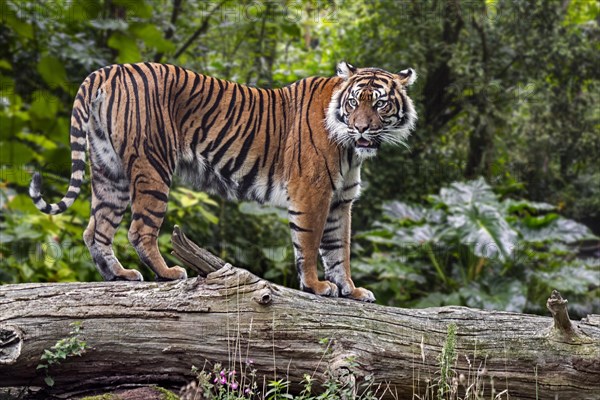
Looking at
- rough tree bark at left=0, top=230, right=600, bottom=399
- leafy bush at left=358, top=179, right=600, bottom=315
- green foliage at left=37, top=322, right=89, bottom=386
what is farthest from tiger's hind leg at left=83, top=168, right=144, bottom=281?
leafy bush at left=358, top=179, right=600, bottom=315

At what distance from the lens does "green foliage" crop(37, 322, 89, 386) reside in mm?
4305

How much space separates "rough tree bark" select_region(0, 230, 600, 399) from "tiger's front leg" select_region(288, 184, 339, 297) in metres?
0.24

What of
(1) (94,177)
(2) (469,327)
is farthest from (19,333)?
(2) (469,327)

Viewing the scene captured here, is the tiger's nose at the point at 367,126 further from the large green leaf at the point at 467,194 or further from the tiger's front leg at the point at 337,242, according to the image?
the large green leaf at the point at 467,194

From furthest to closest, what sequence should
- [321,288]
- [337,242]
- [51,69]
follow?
1. [51,69]
2. [337,242]
3. [321,288]

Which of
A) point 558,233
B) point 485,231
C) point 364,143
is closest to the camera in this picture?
point 364,143

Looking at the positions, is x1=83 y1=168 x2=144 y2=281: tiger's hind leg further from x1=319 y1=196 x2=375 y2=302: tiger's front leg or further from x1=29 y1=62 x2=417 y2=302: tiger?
x1=319 y1=196 x2=375 y2=302: tiger's front leg

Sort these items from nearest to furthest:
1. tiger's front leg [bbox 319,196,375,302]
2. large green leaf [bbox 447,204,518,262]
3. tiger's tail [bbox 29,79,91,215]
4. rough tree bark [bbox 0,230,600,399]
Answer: rough tree bark [bbox 0,230,600,399] → tiger's tail [bbox 29,79,91,215] → tiger's front leg [bbox 319,196,375,302] → large green leaf [bbox 447,204,518,262]

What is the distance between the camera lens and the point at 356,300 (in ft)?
17.1

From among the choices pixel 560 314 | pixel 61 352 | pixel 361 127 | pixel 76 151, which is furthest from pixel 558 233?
pixel 61 352

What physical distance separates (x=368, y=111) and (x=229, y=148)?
3.30 ft

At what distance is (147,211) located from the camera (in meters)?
4.86

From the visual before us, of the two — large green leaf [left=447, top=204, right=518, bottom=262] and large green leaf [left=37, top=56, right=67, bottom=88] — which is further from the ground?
large green leaf [left=37, top=56, right=67, bottom=88]

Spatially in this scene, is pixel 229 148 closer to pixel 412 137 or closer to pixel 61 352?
pixel 61 352
